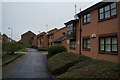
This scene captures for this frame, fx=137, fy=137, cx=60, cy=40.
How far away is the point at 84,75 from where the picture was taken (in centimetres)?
500

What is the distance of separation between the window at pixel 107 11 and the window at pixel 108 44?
1950 mm

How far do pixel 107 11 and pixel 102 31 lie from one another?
184 cm

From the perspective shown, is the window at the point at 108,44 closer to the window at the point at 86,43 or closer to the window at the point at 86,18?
the window at the point at 86,43

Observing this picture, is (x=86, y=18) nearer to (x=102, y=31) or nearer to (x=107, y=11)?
(x=102, y=31)

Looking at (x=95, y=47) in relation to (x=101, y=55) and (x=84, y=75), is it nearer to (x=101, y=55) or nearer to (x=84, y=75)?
(x=101, y=55)

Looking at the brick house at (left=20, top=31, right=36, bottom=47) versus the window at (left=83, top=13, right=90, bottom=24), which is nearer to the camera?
the window at (left=83, top=13, right=90, bottom=24)

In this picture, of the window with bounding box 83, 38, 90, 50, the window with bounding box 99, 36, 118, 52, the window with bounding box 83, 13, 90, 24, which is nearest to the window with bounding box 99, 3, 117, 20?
the window with bounding box 99, 36, 118, 52

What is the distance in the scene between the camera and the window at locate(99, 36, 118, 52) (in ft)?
36.9

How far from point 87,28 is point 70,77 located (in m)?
10.9

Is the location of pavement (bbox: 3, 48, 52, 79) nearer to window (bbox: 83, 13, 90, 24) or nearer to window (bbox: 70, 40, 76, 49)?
window (bbox: 83, 13, 90, 24)

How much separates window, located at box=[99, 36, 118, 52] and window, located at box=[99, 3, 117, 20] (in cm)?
195

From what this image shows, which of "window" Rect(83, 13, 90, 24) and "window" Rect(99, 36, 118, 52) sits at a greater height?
"window" Rect(83, 13, 90, 24)

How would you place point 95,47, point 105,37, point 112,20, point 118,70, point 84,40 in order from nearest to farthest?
point 118,70
point 112,20
point 105,37
point 95,47
point 84,40

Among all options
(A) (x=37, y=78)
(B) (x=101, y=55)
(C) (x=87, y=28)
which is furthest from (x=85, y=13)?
(A) (x=37, y=78)
